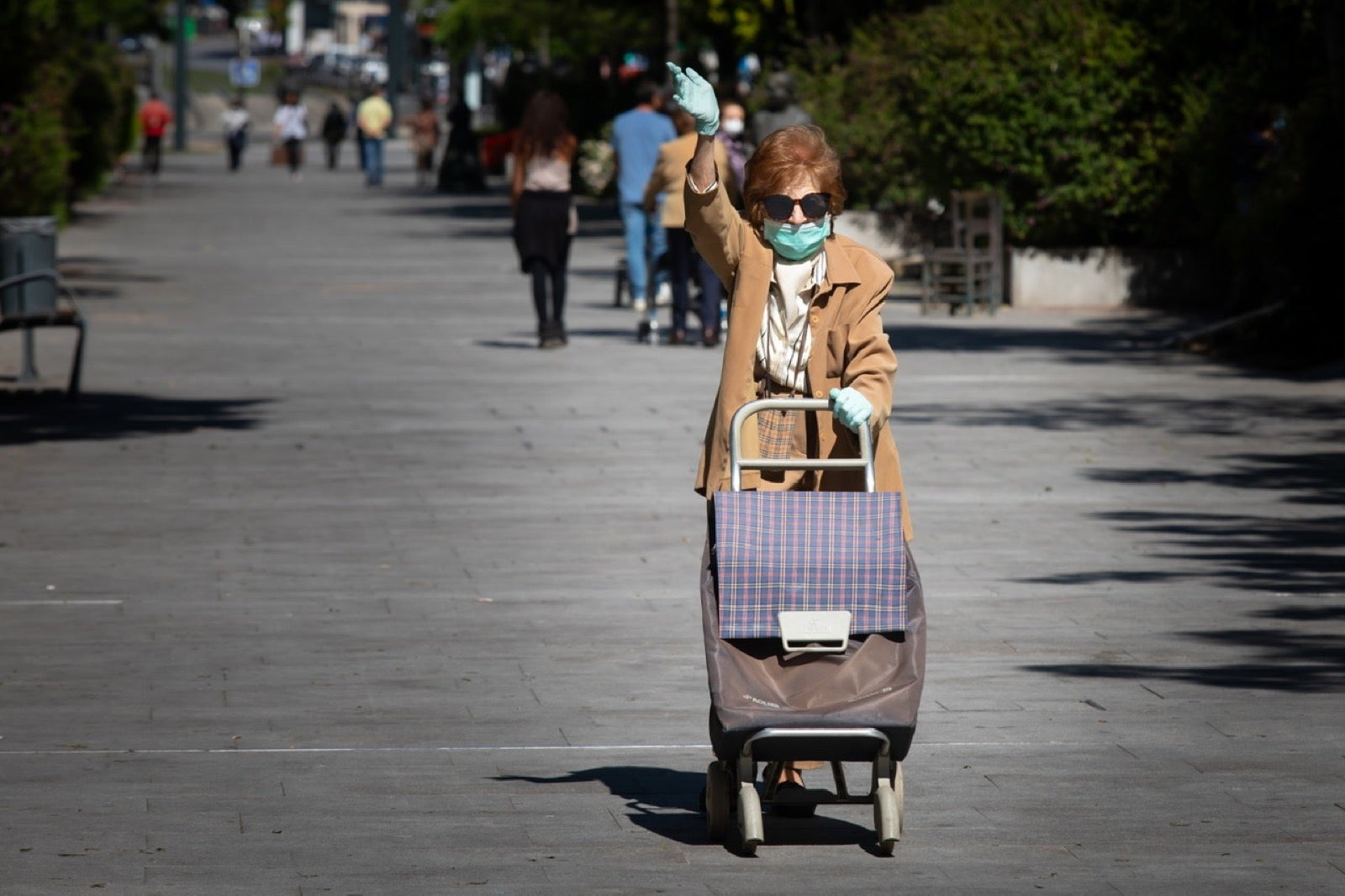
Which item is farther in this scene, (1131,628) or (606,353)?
(606,353)

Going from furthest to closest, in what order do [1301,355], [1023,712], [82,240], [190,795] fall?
[82,240] < [1301,355] < [1023,712] < [190,795]

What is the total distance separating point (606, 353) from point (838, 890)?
43.4ft

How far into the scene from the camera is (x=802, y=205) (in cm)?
570

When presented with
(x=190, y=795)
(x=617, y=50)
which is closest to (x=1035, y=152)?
(x=190, y=795)

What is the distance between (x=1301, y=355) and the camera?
704 inches

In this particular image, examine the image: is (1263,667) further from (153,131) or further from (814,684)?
(153,131)

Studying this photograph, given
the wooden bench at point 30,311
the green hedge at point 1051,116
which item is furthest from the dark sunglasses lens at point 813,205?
the green hedge at point 1051,116

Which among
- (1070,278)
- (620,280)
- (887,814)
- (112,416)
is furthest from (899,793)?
(1070,278)

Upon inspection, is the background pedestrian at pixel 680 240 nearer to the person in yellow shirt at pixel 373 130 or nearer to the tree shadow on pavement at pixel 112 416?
the tree shadow on pavement at pixel 112 416

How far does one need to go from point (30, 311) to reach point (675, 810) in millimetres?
10688

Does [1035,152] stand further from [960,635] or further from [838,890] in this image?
[838,890]

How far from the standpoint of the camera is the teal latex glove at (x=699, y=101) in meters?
5.52

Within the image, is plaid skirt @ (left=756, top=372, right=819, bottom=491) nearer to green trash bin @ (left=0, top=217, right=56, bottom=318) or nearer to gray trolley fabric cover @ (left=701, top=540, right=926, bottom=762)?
gray trolley fabric cover @ (left=701, top=540, right=926, bottom=762)

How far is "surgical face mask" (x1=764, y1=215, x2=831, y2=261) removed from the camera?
18.7 feet
